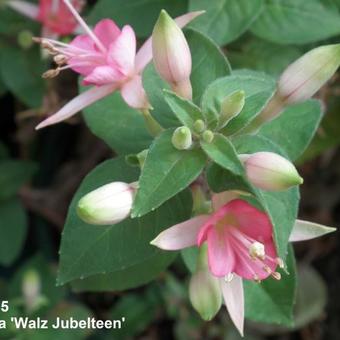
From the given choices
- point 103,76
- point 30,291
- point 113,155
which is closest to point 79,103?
point 103,76

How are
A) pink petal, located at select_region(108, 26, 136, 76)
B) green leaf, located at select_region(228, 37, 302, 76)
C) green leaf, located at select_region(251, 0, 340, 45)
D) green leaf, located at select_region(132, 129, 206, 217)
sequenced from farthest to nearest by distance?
green leaf, located at select_region(228, 37, 302, 76) → green leaf, located at select_region(251, 0, 340, 45) → pink petal, located at select_region(108, 26, 136, 76) → green leaf, located at select_region(132, 129, 206, 217)

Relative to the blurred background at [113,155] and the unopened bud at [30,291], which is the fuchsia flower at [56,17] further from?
the unopened bud at [30,291]

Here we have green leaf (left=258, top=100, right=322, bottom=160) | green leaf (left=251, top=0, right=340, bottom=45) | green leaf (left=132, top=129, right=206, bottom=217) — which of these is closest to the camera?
green leaf (left=132, top=129, right=206, bottom=217)

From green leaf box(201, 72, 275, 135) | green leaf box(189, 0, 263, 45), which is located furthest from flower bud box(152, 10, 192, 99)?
green leaf box(189, 0, 263, 45)

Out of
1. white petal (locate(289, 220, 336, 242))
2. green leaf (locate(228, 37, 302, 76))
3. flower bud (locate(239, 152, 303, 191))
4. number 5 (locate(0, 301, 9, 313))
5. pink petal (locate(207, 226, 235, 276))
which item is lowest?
number 5 (locate(0, 301, 9, 313))

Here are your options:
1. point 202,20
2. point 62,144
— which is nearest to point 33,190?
point 62,144

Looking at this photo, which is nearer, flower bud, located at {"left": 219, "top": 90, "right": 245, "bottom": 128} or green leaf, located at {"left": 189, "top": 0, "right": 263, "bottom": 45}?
flower bud, located at {"left": 219, "top": 90, "right": 245, "bottom": 128}

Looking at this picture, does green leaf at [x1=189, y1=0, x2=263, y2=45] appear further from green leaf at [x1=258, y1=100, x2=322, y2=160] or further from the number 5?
the number 5

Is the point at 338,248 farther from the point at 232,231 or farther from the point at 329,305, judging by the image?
the point at 232,231
